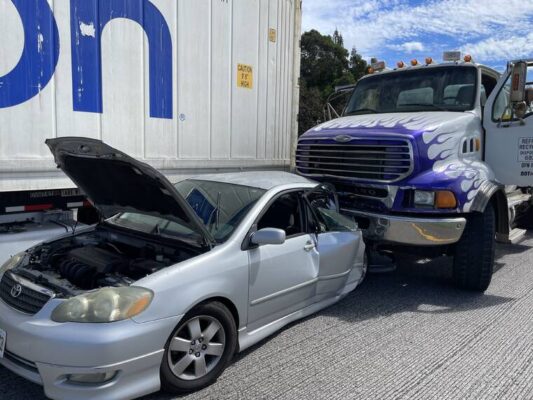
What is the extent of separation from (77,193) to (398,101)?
13.8ft

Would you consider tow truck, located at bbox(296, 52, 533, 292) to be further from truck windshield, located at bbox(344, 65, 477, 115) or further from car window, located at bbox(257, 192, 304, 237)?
car window, located at bbox(257, 192, 304, 237)

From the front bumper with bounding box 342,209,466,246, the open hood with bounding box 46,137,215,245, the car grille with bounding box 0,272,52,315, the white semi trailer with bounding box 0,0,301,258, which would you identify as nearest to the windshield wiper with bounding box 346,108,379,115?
the white semi trailer with bounding box 0,0,301,258

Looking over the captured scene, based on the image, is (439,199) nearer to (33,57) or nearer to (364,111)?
(364,111)

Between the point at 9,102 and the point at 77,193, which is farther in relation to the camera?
the point at 77,193

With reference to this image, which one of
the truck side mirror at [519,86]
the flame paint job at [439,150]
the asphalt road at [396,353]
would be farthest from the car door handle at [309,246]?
the truck side mirror at [519,86]

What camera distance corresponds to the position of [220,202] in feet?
13.2

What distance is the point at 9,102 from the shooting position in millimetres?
4055

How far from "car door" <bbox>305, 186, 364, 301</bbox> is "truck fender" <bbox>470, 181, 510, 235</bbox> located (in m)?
1.36

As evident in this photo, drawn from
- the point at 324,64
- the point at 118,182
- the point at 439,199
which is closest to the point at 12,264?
the point at 118,182

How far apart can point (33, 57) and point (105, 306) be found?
2594 millimetres

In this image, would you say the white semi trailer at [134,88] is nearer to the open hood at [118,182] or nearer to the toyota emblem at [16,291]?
the open hood at [118,182]

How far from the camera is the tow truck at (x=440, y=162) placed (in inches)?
195

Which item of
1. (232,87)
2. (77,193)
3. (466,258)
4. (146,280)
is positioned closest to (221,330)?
(146,280)

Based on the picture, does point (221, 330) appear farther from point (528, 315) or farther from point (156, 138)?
point (528, 315)
